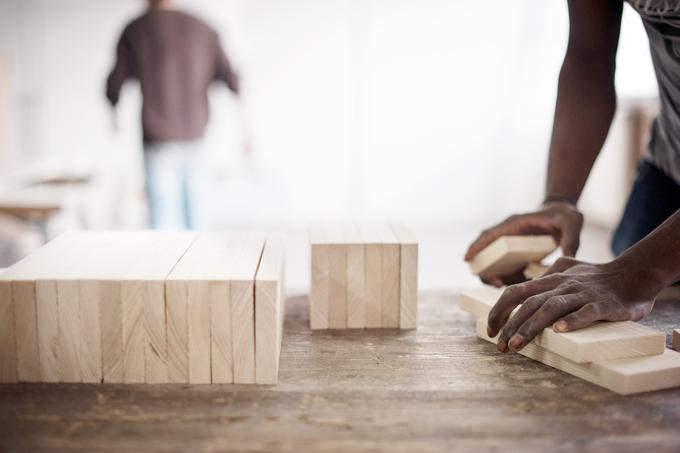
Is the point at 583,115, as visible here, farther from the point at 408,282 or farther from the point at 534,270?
the point at 408,282

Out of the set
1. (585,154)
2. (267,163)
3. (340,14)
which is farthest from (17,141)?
(585,154)

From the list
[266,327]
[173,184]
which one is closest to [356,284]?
[266,327]

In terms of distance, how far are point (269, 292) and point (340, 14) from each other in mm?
5953

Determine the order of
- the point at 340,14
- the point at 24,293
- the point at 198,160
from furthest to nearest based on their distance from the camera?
the point at 340,14, the point at 198,160, the point at 24,293

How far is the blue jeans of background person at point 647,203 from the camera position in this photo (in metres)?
1.64

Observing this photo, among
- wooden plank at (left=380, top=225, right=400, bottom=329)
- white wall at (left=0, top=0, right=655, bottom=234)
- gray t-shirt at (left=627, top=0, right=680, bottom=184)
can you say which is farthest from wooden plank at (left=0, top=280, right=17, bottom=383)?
white wall at (left=0, top=0, right=655, bottom=234)

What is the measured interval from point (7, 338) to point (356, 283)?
541 mm

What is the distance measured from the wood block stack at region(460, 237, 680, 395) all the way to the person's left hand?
0.06ft

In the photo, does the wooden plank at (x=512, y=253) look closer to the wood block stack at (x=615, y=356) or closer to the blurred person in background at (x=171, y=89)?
the wood block stack at (x=615, y=356)

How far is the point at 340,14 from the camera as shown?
21.4 feet

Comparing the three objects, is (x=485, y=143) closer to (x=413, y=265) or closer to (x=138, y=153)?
(x=138, y=153)

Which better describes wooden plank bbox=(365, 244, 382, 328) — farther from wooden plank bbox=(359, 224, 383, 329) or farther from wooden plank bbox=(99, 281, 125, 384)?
wooden plank bbox=(99, 281, 125, 384)

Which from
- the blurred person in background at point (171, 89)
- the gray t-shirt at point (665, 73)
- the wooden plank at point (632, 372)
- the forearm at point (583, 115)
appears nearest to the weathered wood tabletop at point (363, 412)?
the wooden plank at point (632, 372)

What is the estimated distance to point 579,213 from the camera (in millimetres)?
1372
